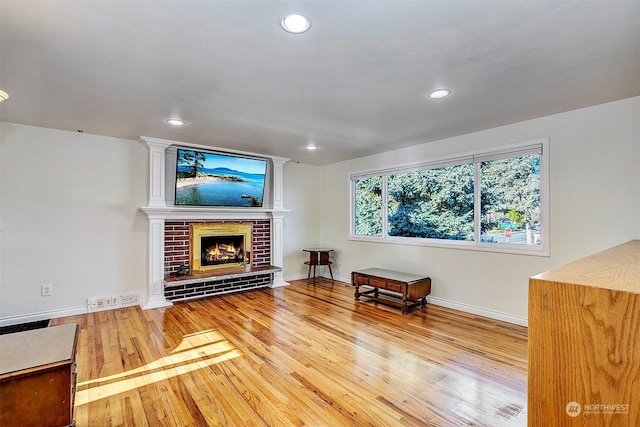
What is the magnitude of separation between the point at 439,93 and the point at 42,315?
500 cm

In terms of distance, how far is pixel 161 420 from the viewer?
72.5 inches

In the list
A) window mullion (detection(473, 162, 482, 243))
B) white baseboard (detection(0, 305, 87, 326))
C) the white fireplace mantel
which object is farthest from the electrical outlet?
window mullion (detection(473, 162, 482, 243))

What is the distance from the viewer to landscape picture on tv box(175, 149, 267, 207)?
433 centimetres

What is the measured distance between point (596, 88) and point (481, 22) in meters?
1.64

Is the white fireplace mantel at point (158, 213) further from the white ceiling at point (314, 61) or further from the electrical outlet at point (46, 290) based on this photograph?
the electrical outlet at point (46, 290)

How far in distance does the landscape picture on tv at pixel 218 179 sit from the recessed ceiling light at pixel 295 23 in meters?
3.14

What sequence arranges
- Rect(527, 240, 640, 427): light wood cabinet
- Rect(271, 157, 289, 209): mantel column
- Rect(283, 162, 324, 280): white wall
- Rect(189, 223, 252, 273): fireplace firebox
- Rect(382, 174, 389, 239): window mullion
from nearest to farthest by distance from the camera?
Rect(527, 240, 640, 427): light wood cabinet, Rect(189, 223, 252, 273): fireplace firebox, Rect(382, 174, 389, 239): window mullion, Rect(271, 157, 289, 209): mantel column, Rect(283, 162, 324, 280): white wall

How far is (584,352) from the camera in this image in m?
0.58

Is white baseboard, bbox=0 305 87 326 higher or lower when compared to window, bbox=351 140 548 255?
lower

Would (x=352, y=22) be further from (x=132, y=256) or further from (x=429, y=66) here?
(x=132, y=256)

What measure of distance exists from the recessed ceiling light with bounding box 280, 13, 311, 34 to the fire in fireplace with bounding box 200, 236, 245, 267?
365cm

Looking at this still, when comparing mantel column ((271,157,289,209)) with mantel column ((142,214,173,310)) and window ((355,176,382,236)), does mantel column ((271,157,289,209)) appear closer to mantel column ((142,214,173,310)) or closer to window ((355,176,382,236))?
window ((355,176,382,236))

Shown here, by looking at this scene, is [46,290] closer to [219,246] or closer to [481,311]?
[219,246]

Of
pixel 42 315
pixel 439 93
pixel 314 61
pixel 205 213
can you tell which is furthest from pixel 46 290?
pixel 439 93
